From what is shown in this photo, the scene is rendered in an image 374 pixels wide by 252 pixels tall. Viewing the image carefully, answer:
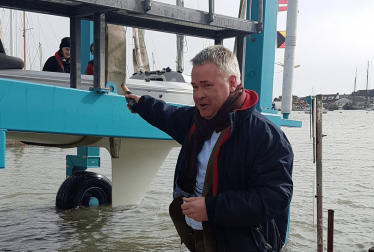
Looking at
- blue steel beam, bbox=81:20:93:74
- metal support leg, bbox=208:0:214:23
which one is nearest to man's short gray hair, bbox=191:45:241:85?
metal support leg, bbox=208:0:214:23

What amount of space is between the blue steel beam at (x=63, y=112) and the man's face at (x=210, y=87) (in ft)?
6.01

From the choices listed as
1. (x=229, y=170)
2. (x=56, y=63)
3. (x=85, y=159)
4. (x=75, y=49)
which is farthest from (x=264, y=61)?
(x=85, y=159)

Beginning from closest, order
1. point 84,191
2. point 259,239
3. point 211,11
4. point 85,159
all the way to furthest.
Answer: point 259,239 < point 211,11 < point 84,191 < point 85,159

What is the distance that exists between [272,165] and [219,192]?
31 centimetres

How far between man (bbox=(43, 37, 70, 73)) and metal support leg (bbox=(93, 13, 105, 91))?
253 centimetres

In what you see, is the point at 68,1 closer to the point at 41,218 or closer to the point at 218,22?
the point at 218,22

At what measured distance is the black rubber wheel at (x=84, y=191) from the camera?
25.7 feet

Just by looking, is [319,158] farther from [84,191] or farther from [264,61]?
[84,191]

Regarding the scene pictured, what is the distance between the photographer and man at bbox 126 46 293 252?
2.16 m

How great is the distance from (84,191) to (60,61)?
245 centimetres

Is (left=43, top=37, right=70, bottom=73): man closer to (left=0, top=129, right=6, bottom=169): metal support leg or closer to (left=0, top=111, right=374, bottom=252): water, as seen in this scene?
(left=0, top=111, right=374, bottom=252): water

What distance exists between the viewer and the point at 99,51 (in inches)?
161

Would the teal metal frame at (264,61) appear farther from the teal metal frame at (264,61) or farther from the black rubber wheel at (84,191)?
the black rubber wheel at (84,191)

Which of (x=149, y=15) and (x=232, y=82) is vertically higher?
(x=149, y=15)
